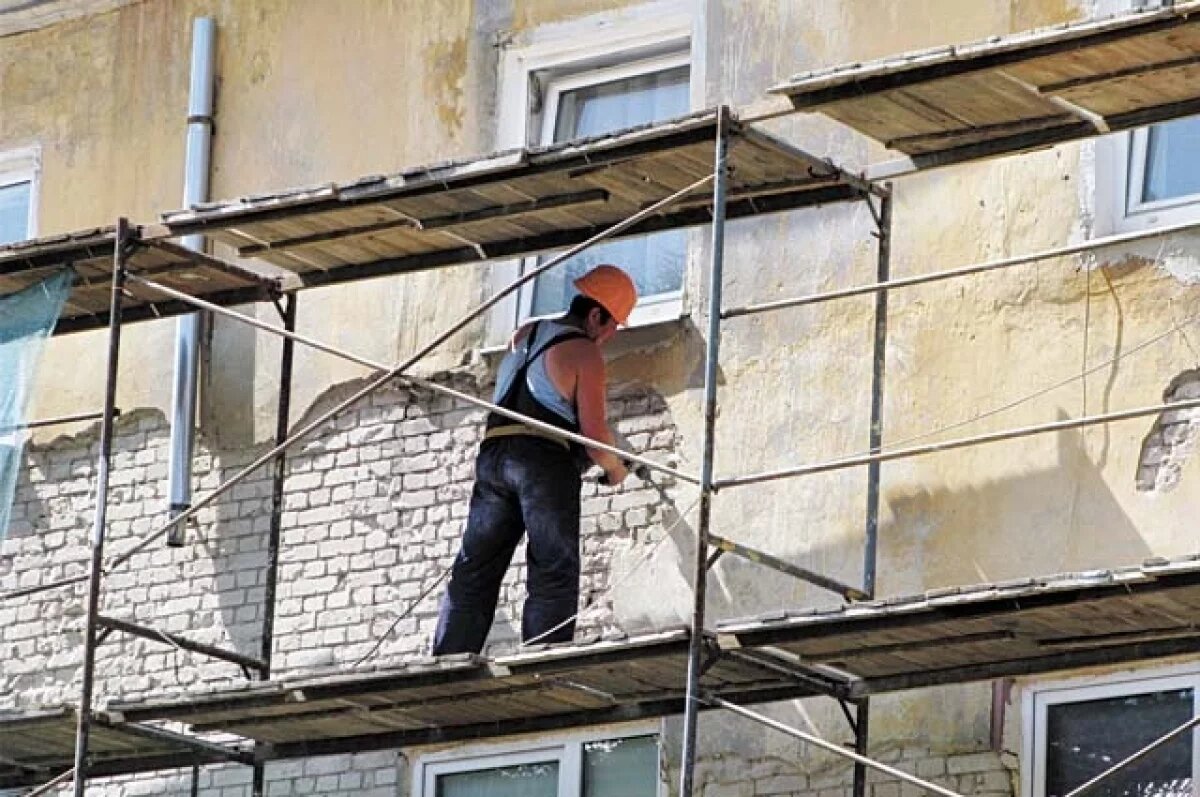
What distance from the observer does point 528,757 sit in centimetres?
1446

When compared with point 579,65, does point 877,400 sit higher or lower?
lower

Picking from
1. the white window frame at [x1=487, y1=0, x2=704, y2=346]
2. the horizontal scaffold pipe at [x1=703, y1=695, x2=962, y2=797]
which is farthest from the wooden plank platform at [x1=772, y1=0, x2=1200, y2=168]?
the horizontal scaffold pipe at [x1=703, y1=695, x2=962, y2=797]

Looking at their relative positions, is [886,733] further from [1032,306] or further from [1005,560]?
[1032,306]

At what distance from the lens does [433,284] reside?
607 inches

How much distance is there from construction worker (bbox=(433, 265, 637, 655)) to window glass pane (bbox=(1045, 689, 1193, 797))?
191cm

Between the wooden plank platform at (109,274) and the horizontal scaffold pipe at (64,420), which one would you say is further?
the horizontal scaffold pipe at (64,420)

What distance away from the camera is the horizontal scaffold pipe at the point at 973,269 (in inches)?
486

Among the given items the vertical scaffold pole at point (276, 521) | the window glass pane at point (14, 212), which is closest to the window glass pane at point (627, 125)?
the vertical scaffold pole at point (276, 521)

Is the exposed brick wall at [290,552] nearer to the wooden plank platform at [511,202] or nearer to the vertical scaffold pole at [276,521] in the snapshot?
the vertical scaffold pole at [276,521]

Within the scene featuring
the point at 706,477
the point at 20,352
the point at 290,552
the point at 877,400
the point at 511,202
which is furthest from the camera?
the point at 290,552

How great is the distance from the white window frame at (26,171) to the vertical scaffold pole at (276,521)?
212cm

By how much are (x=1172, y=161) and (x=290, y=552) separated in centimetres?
423

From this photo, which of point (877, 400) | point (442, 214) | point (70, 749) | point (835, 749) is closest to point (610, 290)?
point (442, 214)

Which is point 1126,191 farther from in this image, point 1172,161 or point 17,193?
point 17,193
